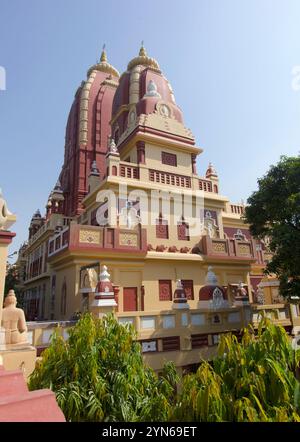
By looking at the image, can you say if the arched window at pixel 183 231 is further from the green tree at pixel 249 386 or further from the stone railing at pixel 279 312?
the green tree at pixel 249 386

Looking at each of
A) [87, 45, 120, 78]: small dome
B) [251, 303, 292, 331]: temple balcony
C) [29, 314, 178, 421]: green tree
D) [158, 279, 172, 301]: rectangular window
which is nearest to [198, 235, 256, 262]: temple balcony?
[158, 279, 172, 301]: rectangular window

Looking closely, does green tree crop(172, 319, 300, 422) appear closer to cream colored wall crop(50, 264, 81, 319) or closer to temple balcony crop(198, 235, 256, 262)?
cream colored wall crop(50, 264, 81, 319)

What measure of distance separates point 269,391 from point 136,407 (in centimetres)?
221

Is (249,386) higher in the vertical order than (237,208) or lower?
lower

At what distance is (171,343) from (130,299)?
431cm

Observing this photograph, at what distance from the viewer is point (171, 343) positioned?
376 inches

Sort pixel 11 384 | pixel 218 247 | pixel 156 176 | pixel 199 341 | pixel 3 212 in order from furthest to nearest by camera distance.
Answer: pixel 156 176, pixel 218 247, pixel 199 341, pixel 3 212, pixel 11 384

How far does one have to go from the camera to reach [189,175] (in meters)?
17.8

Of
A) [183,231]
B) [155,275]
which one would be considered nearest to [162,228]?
[183,231]

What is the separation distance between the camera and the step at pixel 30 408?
2881mm


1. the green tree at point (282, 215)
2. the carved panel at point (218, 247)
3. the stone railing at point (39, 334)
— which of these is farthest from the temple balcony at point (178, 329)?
the carved panel at point (218, 247)

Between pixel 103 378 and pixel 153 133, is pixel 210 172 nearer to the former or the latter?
pixel 153 133
